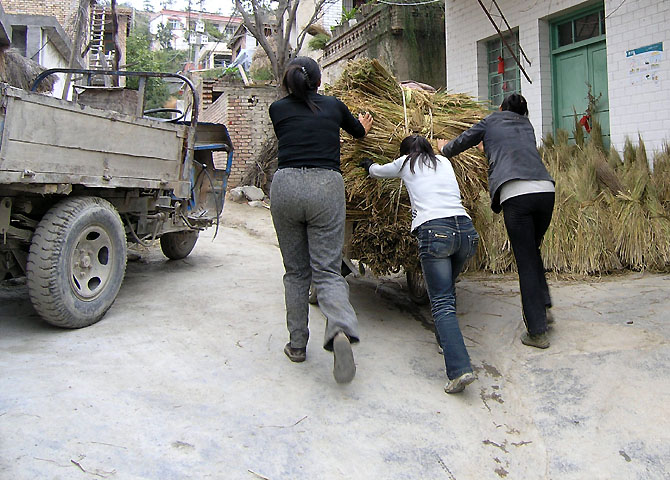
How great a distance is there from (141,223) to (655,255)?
15.8 feet

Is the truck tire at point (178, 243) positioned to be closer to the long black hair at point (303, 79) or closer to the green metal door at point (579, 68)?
the long black hair at point (303, 79)

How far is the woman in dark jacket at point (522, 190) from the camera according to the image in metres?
3.52

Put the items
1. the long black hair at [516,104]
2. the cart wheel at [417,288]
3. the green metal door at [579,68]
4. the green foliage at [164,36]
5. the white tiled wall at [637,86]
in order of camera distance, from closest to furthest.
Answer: the long black hair at [516,104] < the cart wheel at [417,288] < the white tiled wall at [637,86] < the green metal door at [579,68] < the green foliage at [164,36]

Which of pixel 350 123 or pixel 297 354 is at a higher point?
pixel 350 123

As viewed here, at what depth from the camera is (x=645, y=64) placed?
6641mm

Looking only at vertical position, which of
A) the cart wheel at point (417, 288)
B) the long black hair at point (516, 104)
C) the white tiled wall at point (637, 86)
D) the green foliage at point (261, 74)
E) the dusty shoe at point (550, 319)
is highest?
the green foliage at point (261, 74)

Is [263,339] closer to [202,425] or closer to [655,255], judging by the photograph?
[202,425]

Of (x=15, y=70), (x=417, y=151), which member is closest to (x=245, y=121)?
(x=15, y=70)

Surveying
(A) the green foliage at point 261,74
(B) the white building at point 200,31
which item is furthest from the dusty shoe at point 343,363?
(B) the white building at point 200,31

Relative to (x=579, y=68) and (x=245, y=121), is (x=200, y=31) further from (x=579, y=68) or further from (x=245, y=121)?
(x=579, y=68)

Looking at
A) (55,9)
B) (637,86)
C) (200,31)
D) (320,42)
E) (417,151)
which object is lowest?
(417,151)

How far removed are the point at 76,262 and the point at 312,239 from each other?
1832 mm

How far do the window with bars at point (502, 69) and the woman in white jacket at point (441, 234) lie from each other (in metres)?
5.79

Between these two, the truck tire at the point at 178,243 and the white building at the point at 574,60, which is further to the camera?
the white building at the point at 574,60
